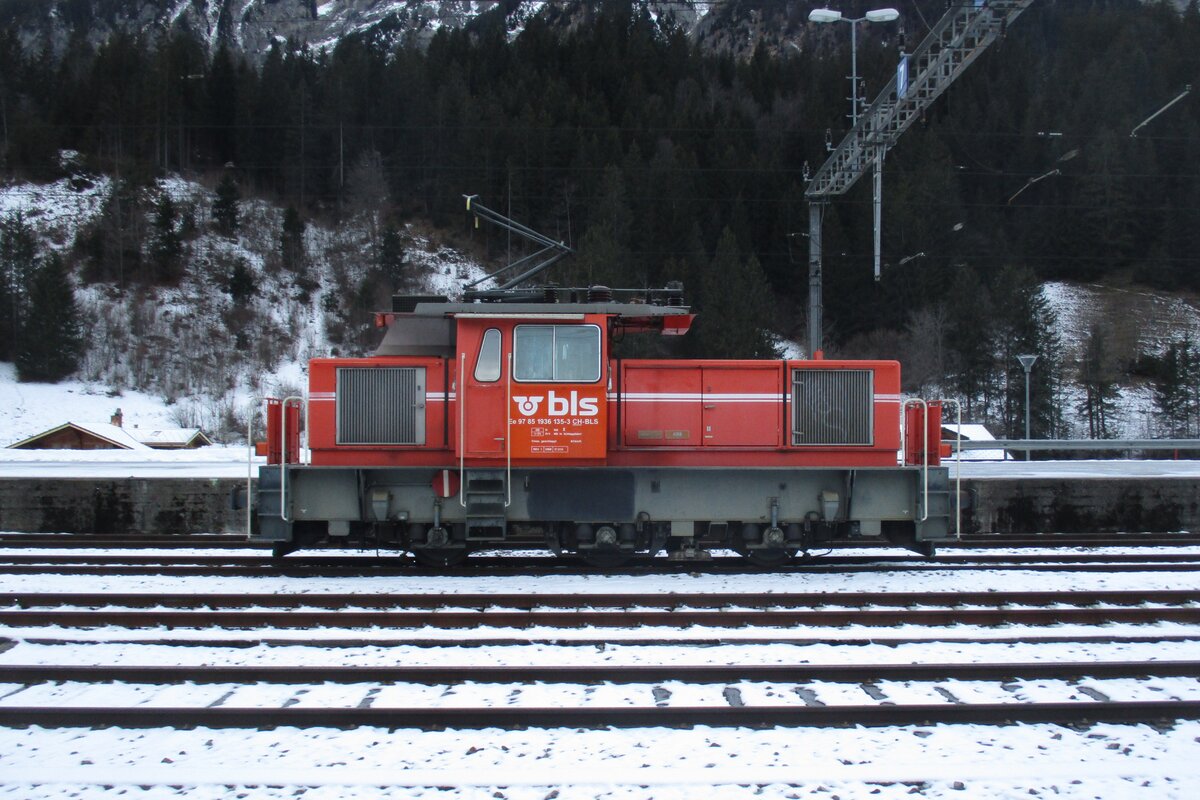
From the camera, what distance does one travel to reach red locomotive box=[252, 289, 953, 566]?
32.7ft

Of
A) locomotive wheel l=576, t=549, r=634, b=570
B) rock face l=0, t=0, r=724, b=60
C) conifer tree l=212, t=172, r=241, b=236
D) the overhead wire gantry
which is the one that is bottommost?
locomotive wheel l=576, t=549, r=634, b=570

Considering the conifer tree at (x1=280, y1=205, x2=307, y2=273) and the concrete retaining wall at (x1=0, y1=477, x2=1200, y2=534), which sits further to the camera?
the conifer tree at (x1=280, y1=205, x2=307, y2=273)

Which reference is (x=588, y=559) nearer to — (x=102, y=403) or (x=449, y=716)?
(x=449, y=716)

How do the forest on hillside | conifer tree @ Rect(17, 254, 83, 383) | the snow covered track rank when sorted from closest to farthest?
1. the snow covered track
2. the forest on hillside
3. conifer tree @ Rect(17, 254, 83, 383)

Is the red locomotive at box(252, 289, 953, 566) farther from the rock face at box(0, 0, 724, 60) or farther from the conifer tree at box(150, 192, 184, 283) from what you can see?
the rock face at box(0, 0, 724, 60)

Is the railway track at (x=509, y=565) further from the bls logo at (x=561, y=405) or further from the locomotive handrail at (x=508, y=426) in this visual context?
the bls logo at (x=561, y=405)

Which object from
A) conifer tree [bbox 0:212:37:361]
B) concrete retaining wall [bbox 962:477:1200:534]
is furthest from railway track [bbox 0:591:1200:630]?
conifer tree [bbox 0:212:37:361]

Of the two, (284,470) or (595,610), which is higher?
(284,470)

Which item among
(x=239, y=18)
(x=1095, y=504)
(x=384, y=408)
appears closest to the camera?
(x=384, y=408)

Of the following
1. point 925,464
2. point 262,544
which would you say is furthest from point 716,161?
point 925,464

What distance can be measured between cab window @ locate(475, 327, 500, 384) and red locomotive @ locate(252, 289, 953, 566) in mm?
18

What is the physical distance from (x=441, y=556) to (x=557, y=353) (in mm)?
3198

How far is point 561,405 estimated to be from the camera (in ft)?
32.5

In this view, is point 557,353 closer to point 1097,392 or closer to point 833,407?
point 833,407
